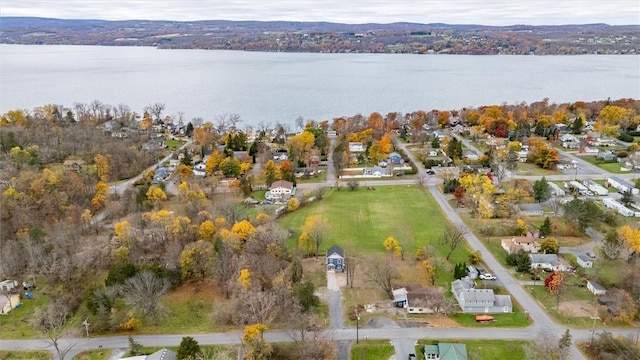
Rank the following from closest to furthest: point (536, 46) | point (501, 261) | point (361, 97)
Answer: point (501, 261) < point (361, 97) < point (536, 46)

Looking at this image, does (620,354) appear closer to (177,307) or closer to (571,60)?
(177,307)

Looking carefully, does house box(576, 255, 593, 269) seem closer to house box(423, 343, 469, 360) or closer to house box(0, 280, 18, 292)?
house box(423, 343, 469, 360)

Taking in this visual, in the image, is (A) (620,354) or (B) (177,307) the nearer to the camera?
(A) (620,354)

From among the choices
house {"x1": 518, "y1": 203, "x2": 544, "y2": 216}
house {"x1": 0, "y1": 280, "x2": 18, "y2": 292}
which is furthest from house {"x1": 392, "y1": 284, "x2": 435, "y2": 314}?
house {"x1": 0, "y1": 280, "x2": 18, "y2": 292}

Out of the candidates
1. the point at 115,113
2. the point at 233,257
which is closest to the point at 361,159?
the point at 233,257

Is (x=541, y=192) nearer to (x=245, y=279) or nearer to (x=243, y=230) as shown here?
(x=243, y=230)

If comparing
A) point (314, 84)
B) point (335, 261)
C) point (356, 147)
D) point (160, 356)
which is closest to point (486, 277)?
point (335, 261)

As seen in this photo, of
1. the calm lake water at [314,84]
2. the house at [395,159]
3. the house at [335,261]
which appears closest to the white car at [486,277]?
the house at [335,261]
